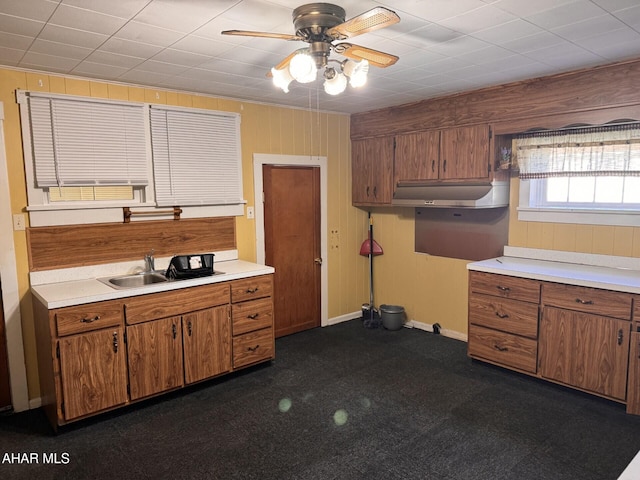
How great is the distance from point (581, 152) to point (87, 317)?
3809mm

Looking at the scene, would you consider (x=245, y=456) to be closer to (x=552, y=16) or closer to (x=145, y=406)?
(x=145, y=406)

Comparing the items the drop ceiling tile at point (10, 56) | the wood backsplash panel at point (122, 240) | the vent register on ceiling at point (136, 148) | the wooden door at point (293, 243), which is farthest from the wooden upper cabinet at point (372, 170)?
the drop ceiling tile at point (10, 56)

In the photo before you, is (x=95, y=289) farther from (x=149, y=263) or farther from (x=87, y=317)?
(x=149, y=263)

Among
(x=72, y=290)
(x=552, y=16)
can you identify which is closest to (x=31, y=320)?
(x=72, y=290)

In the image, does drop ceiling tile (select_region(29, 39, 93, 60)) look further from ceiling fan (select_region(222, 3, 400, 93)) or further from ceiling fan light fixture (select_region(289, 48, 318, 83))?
ceiling fan light fixture (select_region(289, 48, 318, 83))

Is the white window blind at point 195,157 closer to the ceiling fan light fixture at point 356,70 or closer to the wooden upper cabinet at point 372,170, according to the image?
the wooden upper cabinet at point 372,170

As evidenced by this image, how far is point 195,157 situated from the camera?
382 centimetres

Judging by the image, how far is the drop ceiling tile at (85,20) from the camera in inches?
80.8

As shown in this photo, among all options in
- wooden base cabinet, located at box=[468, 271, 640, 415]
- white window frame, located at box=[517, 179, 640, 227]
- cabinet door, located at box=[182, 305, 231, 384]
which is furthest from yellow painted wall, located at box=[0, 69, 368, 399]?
white window frame, located at box=[517, 179, 640, 227]

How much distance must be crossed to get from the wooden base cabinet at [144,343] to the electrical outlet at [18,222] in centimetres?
57

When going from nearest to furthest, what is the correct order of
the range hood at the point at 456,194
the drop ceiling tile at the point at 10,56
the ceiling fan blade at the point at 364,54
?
the ceiling fan blade at the point at 364,54, the drop ceiling tile at the point at 10,56, the range hood at the point at 456,194

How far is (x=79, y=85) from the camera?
326cm

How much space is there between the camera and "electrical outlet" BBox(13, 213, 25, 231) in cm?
307

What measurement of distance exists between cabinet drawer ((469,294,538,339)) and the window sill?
0.83 meters
